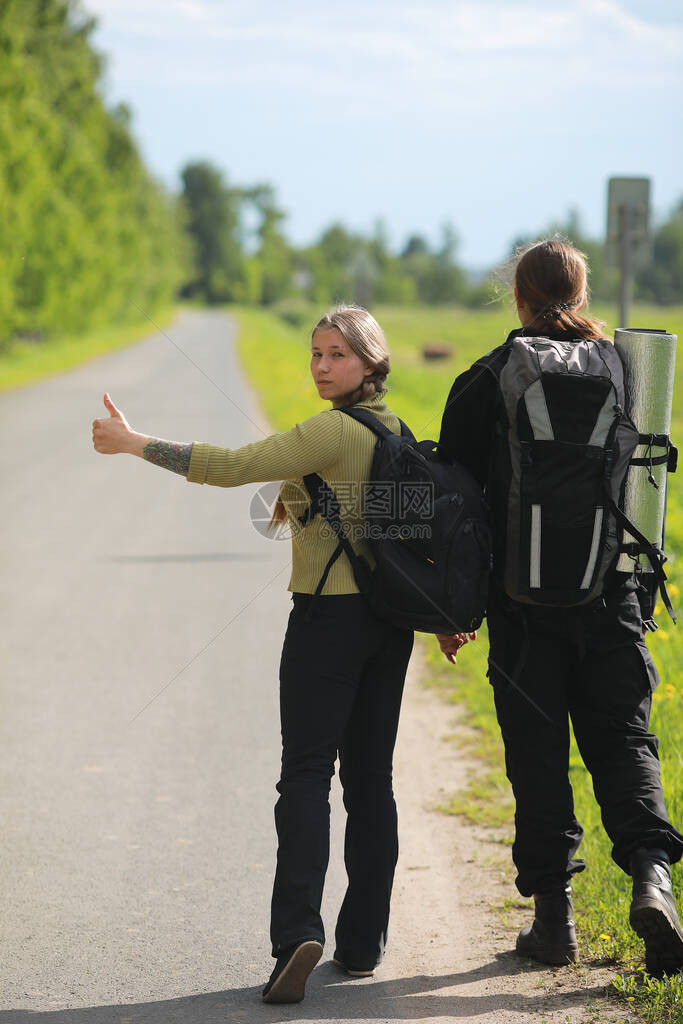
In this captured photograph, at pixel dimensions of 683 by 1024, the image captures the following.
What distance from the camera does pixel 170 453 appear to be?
3285mm

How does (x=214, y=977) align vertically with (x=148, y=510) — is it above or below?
above

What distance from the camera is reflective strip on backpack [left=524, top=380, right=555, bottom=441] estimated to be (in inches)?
129

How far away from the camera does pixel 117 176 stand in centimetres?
5778

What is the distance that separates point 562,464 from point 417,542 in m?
0.44

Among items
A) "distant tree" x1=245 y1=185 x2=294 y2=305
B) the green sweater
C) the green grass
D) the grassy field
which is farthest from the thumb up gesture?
"distant tree" x1=245 y1=185 x2=294 y2=305

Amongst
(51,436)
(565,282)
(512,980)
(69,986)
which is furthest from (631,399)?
(51,436)

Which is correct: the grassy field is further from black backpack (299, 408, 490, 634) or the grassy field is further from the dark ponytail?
black backpack (299, 408, 490, 634)

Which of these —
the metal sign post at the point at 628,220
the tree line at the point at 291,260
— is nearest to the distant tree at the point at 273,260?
the tree line at the point at 291,260

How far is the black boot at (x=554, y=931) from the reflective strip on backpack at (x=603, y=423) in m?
1.29

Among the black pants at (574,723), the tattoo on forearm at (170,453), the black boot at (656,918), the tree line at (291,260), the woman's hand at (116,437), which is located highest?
the woman's hand at (116,437)

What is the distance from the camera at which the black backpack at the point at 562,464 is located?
3.29m

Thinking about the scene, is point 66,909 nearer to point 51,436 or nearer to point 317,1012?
point 317,1012

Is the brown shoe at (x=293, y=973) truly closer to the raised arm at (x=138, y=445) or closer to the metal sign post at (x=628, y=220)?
the raised arm at (x=138, y=445)

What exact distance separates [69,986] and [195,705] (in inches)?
111
